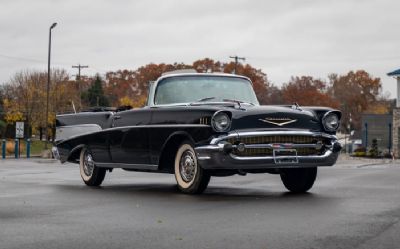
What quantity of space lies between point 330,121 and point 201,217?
3.46 metres

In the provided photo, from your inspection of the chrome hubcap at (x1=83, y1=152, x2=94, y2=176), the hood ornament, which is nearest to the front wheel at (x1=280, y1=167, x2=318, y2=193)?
the hood ornament

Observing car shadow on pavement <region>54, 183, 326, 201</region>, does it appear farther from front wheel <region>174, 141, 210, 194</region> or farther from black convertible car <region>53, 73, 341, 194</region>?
black convertible car <region>53, 73, 341, 194</region>

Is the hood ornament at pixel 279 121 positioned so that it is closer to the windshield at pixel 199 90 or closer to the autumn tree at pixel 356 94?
the windshield at pixel 199 90

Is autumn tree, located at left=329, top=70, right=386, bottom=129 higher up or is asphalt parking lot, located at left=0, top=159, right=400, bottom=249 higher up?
autumn tree, located at left=329, top=70, right=386, bottom=129

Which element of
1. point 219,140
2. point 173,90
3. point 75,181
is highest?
point 173,90

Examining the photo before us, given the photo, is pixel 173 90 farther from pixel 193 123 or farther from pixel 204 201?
pixel 204 201

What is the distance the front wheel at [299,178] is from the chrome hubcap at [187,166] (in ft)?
4.32

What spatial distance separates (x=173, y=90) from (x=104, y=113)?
4.38 ft

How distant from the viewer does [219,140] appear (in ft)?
31.0

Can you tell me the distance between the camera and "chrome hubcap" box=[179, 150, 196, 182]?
32.6ft

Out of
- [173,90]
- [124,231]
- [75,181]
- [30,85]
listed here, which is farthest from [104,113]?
[30,85]

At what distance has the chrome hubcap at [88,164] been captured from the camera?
1238 centimetres

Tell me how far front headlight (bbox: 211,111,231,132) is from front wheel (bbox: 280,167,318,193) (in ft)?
4.46

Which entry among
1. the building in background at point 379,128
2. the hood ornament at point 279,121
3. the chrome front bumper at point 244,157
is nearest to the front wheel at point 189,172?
the chrome front bumper at point 244,157
